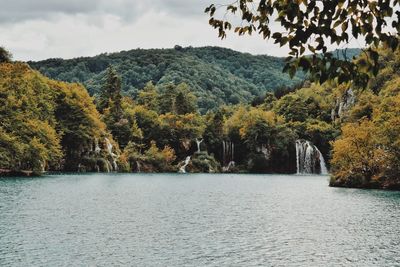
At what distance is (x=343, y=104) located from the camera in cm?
11519

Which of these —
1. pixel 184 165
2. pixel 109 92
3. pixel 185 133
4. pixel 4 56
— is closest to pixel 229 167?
pixel 184 165

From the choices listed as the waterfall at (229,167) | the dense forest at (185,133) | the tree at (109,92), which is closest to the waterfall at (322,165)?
the dense forest at (185,133)

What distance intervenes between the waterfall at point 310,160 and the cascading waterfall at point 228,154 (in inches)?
554

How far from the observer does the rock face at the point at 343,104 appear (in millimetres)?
113875

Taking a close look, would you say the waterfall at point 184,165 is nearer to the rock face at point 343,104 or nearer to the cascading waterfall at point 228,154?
the cascading waterfall at point 228,154

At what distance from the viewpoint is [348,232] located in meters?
26.1

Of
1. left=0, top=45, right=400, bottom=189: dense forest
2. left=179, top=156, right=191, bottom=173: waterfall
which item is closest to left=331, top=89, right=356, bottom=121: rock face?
left=0, top=45, right=400, bottom=189: dense forest

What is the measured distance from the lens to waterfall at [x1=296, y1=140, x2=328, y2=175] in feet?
328

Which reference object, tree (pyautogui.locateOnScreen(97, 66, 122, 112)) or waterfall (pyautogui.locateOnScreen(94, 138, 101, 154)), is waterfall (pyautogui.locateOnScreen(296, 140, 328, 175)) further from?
tree (pyautogui.locateOnScreen(97, 66, 122, 112))

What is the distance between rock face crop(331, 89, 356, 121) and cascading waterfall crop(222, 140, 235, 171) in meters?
26.8

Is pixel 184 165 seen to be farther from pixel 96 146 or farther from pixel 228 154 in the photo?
pixel 96 146

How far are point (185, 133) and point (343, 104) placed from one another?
38403mm

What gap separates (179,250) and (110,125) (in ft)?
285

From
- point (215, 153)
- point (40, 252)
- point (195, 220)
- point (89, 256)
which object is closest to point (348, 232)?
point (195, 220)
